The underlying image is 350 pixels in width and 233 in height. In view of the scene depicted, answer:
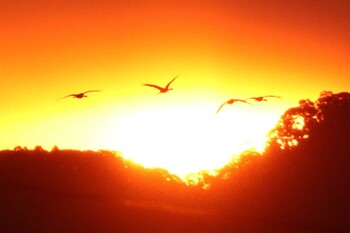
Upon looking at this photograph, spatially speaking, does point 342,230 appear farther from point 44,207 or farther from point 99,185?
point 44,207

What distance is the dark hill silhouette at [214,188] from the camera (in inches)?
1186

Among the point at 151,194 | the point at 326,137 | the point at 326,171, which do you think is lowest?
the point at 151,194

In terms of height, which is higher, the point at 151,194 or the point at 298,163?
the point at 298,163

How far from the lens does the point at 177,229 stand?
2906cm

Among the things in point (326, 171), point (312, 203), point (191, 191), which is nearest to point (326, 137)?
point (326, 171)

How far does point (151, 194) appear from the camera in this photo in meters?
42.9

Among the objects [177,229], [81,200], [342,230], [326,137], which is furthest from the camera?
[326,137]

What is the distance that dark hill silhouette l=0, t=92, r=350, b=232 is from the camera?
1186 inches

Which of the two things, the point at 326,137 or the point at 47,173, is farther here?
the point at 326,137

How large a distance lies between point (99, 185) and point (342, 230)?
16.3 metres

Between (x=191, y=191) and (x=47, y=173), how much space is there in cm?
1181

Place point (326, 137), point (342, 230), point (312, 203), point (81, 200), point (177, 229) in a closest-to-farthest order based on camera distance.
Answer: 1. point (177, 229)
2. point (81, 200)
3. point (342, 230)
4. point (312, 203)
5. point (326, 137)

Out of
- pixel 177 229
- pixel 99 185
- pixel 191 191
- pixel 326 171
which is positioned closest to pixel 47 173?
pixel 99 185

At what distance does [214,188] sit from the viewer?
4762 cm
